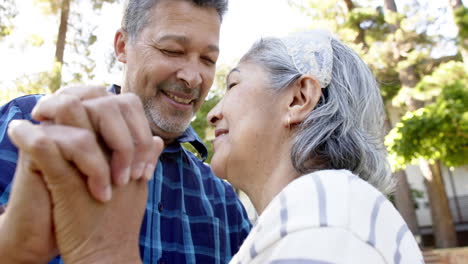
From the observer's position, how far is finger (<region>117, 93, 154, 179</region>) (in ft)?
3.03


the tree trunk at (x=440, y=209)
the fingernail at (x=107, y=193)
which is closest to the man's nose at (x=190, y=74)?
the fingernail at (x=107, y=193)

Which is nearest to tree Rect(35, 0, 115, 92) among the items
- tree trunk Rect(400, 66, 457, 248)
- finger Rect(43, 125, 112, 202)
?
tree trunk Rect(400, 66, 457, 248)

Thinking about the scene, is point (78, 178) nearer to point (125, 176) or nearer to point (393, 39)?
point (125, 176)

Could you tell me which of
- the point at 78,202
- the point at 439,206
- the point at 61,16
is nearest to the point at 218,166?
the point at 78,202

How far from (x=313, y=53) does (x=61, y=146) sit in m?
1.17

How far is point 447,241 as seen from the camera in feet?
46.7

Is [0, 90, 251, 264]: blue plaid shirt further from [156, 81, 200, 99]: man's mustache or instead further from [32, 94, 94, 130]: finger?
[32, 94, 94, 130]: finger

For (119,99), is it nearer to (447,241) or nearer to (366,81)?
(366,81)

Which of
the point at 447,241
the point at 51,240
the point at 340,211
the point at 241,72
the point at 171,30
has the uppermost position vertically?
the point at 171,30

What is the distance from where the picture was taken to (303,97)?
1.72 meters

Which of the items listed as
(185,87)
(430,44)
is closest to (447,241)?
(430,44)

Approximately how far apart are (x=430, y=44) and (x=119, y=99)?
41.9 ft

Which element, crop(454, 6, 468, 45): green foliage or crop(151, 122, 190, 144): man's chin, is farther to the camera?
crop(454, 6, 468, 45): green foliage

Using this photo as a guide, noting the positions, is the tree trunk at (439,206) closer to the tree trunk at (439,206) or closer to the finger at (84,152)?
the tree trunk at (439,206)
